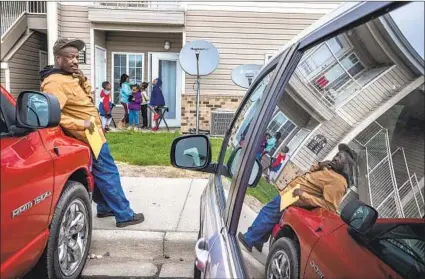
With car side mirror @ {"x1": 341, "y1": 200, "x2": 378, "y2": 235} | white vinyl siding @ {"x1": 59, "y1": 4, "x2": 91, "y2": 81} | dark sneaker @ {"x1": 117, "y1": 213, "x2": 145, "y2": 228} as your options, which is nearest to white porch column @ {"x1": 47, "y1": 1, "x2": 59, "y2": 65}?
white vinyl siding @ {"x1": 59, "y1": 4, "x2": 91, "y2": 81}

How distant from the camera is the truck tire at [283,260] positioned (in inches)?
49.5

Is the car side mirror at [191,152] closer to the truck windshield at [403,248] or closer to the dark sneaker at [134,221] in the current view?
the truck windshield at [403,248]

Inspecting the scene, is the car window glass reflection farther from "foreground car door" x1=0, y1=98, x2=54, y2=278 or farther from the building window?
the building window

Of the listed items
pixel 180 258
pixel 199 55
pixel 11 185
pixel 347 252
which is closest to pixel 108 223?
pixel 180 258

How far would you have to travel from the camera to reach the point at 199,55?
36.4 feet

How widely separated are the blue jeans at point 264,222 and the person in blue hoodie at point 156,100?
38.5 ft

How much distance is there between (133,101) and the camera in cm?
1284

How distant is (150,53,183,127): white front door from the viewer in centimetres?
1377

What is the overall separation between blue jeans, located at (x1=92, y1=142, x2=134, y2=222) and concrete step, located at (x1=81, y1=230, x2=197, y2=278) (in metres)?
0.22

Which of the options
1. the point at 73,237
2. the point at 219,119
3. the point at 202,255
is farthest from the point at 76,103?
the point at 219,119

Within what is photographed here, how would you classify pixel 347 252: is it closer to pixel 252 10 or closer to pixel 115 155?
pixel 115 155

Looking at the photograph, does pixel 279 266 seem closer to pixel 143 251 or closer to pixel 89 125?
pixel 89 125

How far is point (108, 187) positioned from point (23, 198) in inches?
72.7

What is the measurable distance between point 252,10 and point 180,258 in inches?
373
